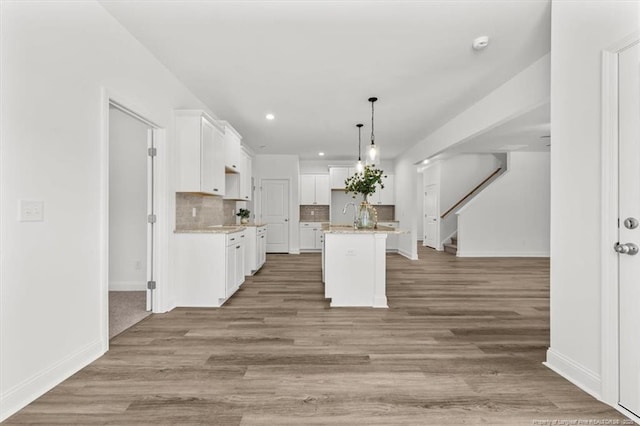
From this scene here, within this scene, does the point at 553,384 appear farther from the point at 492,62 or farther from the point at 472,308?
the point at 492,62

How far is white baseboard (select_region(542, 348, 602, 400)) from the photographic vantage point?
1.89 metres

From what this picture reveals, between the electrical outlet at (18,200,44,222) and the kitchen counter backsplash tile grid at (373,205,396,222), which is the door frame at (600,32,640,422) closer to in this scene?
the electrical outlet at (18,200,44,222)

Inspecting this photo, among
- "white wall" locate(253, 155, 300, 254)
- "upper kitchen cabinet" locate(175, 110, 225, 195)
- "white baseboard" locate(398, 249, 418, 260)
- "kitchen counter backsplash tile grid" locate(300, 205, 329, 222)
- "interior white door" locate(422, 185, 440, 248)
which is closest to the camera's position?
"upper kitchen cabinet" locate(175, 110, 225, 195)

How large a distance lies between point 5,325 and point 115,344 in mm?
1065

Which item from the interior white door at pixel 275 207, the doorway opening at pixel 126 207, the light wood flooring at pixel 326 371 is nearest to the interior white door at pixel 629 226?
the light wood flooring at pixel 326 371

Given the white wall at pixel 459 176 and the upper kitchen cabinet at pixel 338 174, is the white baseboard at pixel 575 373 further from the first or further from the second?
the white wall at pixel 459 176

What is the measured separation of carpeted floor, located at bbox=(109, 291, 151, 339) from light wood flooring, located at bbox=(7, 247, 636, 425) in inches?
8.9

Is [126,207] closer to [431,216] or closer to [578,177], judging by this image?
[578,177]

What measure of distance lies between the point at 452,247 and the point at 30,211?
8.47 metres

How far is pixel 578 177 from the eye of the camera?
6.66ft

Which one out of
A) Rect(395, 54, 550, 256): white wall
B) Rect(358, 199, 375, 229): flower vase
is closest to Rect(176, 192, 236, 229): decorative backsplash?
Rect(358, 199, 375, 229): flower vase

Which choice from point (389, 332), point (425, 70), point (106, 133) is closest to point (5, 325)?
point (106, 133)

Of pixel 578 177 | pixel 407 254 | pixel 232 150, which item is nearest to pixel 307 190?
pixel 407 254

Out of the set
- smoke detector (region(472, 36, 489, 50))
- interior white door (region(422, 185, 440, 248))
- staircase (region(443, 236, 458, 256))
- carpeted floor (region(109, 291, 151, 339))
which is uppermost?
smoke detector (region(472, 36, 489, 50))
